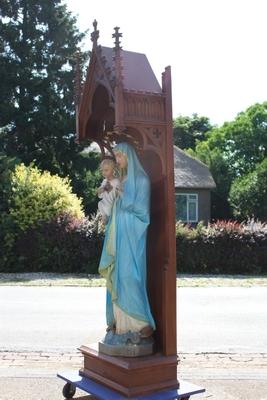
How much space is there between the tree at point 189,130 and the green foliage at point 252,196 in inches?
816

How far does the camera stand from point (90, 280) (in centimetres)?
1462

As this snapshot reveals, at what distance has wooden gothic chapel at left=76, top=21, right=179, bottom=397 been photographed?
14.4 feet

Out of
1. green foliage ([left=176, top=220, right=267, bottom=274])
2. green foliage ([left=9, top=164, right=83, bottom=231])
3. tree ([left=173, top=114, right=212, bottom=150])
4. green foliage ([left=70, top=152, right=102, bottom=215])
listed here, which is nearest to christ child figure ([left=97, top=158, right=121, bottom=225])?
green foliage ([left=176, top=220, right=267, bottom=274])

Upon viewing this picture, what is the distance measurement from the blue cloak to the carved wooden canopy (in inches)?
6.0

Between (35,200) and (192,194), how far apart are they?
52.0 feet

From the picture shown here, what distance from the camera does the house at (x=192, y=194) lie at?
1227 inches

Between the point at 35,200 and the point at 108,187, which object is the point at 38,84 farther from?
the point at 108,187

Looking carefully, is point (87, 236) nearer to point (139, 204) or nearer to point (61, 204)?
point (61, 204)

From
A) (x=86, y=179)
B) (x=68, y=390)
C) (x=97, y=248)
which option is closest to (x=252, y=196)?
(x=86, y=179)

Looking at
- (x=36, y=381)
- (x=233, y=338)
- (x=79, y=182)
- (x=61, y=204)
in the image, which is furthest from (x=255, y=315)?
(x=79, y=182)

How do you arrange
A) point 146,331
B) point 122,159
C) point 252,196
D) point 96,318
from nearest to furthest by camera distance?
point 146,331 → point 122,159 → point 96,318 → point 252,196

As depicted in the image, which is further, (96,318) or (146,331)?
(96,318)

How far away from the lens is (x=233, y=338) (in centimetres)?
790

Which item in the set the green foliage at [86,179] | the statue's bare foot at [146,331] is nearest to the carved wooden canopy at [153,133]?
the statue's bare foot at [146,331]
